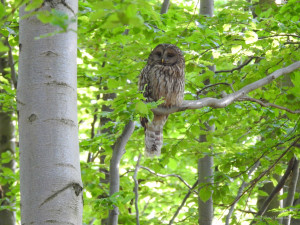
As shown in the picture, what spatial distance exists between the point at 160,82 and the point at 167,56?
0.32m

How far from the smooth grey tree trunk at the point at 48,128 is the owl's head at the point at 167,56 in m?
2.38

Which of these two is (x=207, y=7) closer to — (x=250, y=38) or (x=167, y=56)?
(x=167, y=56)

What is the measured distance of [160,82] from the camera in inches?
157

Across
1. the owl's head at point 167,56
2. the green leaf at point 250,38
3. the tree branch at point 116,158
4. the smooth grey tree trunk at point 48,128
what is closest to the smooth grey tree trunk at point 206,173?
the owl's head at point 167,56

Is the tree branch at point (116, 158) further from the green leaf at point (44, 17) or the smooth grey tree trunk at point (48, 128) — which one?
the green leaf at point (44, 17)

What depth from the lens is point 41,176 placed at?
62.6 inches

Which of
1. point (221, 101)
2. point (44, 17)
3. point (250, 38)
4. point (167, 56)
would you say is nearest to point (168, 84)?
point (167, 56)

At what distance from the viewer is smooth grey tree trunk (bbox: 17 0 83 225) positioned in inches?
62.5

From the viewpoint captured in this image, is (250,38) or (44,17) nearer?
(44,17)

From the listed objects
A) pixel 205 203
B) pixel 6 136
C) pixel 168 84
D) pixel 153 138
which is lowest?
pixel 205 203

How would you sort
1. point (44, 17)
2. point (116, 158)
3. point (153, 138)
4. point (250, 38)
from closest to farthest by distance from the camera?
point (44, 17), point (250, 38), point (153, 138), point (116, 158)

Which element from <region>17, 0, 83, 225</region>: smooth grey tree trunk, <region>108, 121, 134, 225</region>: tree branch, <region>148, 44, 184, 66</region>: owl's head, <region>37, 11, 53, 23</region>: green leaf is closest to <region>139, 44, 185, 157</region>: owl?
<region>148, 44, 184, 66</region>: owl's head

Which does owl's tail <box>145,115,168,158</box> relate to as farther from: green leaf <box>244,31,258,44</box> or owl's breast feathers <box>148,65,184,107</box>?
green leaf <box>244,31,258,44</box>

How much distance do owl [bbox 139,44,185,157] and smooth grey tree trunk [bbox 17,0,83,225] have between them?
2.12m
